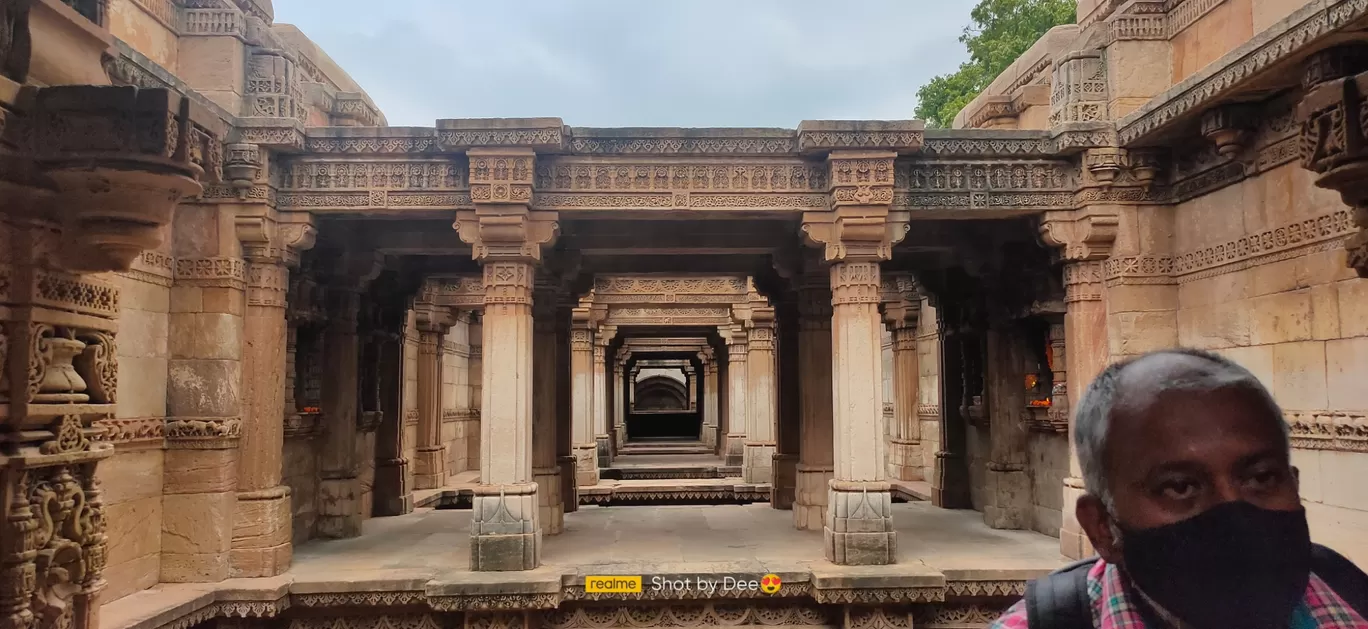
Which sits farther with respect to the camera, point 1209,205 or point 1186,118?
point 1209,205

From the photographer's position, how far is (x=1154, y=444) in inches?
49.0

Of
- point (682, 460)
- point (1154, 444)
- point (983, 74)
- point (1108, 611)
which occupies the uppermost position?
point (983, 74)

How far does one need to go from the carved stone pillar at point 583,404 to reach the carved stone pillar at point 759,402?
3.03 metres

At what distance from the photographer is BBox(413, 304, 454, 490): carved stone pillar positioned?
48.7 ft

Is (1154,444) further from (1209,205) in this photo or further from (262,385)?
(262,385)

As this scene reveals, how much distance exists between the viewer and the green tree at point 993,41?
18938mm

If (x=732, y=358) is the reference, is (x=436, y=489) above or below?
below

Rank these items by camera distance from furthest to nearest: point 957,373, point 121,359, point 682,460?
1. point 682,460
2. point 957,373
3. point 121,359

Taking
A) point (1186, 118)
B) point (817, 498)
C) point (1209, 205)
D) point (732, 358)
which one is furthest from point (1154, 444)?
point (732, 358)

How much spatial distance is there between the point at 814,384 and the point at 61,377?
877cm

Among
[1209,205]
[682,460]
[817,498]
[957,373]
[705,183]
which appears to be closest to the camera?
[1209,205]

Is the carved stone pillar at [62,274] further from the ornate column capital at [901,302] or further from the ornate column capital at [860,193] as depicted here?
the ornate column capital at [901,302]

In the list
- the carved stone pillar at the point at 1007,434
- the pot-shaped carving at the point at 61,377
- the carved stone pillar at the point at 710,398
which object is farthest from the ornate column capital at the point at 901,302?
the pot-shaped carving at the point at 61,377

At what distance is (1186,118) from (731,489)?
1024 cm
